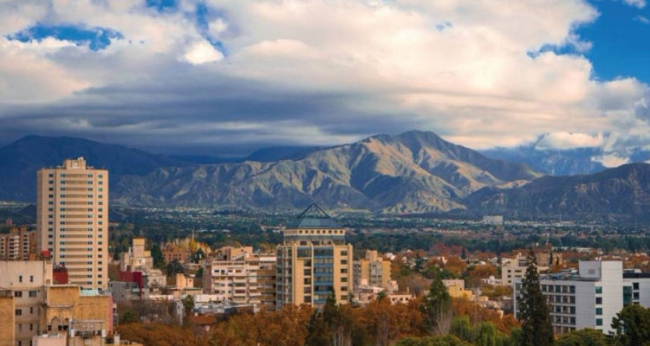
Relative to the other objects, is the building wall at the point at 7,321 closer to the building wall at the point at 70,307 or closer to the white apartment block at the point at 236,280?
the building wall at the point at 70,307

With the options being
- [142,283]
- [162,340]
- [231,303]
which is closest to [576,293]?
[162,340]

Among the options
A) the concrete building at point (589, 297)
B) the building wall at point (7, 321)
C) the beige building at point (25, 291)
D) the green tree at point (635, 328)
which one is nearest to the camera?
the building wall at point (7, 321)

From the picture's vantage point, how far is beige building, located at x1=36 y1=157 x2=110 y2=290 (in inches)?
6649

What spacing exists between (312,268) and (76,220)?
66210 mm

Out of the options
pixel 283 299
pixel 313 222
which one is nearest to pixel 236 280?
pixel 313 222

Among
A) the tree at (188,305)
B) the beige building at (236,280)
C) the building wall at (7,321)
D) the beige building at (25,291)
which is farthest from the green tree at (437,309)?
the building wall at (7,321)

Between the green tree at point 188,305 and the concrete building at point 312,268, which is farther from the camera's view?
the green tree at point 188,305

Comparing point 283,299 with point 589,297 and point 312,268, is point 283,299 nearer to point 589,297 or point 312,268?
point 312,268

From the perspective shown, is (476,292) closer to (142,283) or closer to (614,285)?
(142,283)

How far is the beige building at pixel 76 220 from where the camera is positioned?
16888cm

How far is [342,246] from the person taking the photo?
117m

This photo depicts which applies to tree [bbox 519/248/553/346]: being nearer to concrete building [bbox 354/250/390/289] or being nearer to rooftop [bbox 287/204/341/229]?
rooftop [bbox 287/204/341/229]

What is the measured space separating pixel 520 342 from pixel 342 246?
3511cm

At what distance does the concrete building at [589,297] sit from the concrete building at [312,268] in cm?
1830
